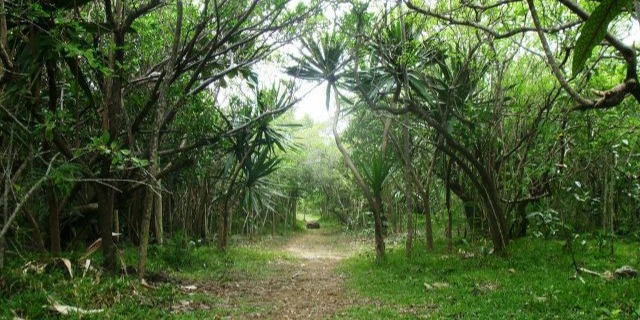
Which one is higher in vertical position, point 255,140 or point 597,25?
point 255,140

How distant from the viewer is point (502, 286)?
7.45 m

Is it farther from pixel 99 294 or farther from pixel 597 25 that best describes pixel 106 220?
pixel 597 25

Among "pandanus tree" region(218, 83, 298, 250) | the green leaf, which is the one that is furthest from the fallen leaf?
the green leaf

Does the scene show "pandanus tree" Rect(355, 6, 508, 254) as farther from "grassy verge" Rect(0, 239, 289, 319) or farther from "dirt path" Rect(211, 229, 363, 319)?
"grassy verge" Rect(0, 239, 289, 319)

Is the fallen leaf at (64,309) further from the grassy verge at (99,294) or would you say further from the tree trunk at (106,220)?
the tree trunk at (106,220)

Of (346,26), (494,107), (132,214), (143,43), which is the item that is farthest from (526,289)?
(132,214)

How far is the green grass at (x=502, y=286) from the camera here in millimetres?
5828

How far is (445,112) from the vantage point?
10.1 metres

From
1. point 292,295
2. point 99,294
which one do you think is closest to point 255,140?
point 292,295

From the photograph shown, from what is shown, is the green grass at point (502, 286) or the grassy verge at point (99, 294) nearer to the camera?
the grassy verge at point (99, 294)

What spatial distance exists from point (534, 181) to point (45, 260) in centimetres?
1014

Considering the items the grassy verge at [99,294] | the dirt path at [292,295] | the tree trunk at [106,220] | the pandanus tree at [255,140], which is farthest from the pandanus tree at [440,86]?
the tree trunk at [106,220]

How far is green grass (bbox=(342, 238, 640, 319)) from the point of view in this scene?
5.83 metres

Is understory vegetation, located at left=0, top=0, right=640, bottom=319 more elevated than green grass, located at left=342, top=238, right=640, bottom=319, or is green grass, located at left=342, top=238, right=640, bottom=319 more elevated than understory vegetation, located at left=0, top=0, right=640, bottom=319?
understory vegetation, located at left=0, top=0, right=640, bottom=319
